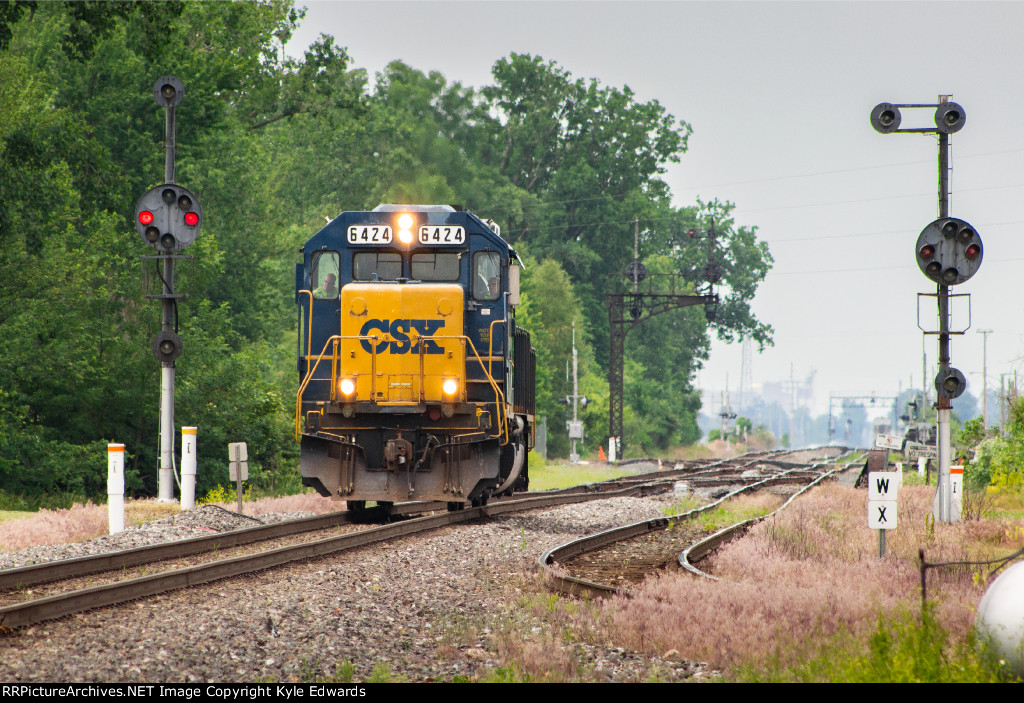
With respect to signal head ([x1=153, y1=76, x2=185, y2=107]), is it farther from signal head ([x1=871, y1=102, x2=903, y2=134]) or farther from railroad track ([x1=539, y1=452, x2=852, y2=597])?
signal head ([x1=871, y1=102, x2=903, y2=134])

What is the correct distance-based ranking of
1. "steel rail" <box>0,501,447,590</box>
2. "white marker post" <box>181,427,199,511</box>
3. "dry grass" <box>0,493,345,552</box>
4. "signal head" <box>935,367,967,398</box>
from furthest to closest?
"signal head" <box>935,367,967,398</box> < "white marker post" <box>181,427,199,511</box> < "dry grass" <box>0,493,345,552</box> < "steel rail" <box>0,501,447,590</box>

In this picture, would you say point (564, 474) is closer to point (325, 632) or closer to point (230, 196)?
point (230, 196)

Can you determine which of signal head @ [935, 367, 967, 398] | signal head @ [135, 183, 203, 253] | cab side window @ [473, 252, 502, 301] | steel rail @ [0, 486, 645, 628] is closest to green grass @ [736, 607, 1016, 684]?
steel rail @ [0, 486, 645, 628]

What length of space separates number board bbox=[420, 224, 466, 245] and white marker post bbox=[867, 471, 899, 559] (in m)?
6.28

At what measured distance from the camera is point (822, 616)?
304 inches

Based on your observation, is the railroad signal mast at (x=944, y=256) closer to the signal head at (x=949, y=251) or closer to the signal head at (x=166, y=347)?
the signal head at (x=949, y=251)

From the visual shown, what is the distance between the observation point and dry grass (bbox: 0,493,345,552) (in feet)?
42.0

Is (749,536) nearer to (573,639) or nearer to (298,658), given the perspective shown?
(573,639)

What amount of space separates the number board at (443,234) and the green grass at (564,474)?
615 inches

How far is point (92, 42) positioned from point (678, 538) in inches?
684

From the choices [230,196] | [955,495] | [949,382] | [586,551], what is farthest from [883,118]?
[230,196]

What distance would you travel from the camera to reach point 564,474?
36.1m

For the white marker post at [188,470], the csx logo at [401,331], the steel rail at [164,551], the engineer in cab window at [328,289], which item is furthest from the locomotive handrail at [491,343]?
the white marker post at [188,470]

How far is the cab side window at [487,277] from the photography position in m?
14.5
